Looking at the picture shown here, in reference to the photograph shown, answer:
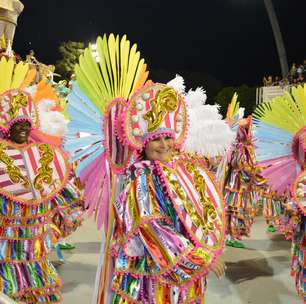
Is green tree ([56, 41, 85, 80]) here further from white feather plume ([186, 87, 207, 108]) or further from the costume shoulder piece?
white feather plume ([186, 87, 207, 108])

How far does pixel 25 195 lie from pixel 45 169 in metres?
0.22

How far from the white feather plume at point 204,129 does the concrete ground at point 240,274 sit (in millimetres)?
2067

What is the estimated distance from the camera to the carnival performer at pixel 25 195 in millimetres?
2896

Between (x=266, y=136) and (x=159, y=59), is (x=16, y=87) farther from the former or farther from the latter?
(x=159, y=59)

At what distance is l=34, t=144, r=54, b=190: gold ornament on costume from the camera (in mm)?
2975

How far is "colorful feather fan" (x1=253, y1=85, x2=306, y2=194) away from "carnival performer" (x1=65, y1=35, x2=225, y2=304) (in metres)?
1.45

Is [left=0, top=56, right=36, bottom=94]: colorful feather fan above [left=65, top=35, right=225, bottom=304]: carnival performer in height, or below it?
above

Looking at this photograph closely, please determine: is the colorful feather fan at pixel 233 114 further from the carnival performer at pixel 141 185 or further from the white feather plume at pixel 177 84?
the carnival performer at pixel 141 185

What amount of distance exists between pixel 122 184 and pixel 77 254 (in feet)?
11.1

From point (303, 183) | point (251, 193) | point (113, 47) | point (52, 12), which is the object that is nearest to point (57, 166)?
point (113, 47)

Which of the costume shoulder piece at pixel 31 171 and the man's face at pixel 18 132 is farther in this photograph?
the man's face at pixel 18 132

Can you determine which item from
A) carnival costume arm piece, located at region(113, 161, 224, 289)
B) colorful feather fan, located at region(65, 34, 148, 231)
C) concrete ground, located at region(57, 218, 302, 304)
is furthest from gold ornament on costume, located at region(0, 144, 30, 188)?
concrete ground, located at region(57, 218, 302, 304)

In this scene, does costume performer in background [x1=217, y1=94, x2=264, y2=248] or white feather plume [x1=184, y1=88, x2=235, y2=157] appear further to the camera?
costume performer in background [x1=217, y1=94, x2=264, y2=248]

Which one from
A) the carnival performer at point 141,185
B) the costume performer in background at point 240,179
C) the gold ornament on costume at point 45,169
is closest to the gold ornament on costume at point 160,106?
the carnival performer at point 141,185
